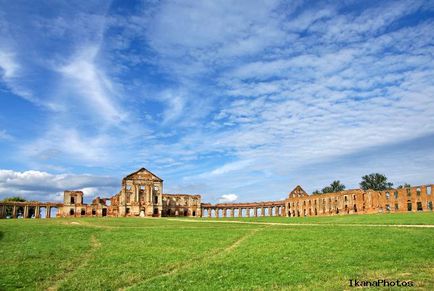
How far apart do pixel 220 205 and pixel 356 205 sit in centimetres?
4315

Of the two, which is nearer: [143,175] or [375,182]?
[143,175]

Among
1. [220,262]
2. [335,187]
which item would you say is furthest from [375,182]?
[220,262]

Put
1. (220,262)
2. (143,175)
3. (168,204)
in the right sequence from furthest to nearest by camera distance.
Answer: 1. (168,204)
2. (143,175)
3. (220,262)

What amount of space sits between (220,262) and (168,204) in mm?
85059

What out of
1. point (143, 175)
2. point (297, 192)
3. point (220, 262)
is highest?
point (143, 175)

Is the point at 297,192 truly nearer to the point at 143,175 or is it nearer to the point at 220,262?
the point at 143,175

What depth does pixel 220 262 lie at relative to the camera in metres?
19.1

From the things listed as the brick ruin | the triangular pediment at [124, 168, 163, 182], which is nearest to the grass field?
the brick ruin

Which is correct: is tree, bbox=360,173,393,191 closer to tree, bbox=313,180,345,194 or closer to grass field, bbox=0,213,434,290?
Result: tree, bbox=313,180,345,194

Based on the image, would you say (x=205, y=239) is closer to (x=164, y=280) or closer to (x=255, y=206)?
(x=164, y=280)

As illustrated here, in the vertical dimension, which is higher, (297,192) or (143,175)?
(143,175)

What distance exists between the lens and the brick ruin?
72.5m

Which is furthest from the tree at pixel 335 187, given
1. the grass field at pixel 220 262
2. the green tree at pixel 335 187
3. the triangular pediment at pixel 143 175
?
the grass field at pixel 220 262

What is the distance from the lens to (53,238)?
28984 millimetres
